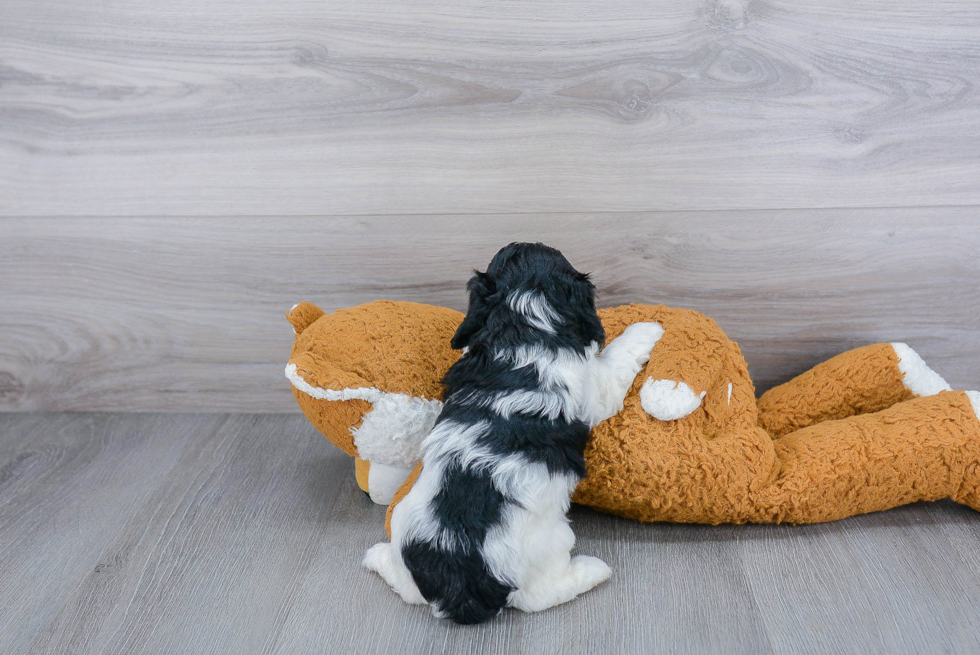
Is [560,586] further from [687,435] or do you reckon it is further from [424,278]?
[424,278]

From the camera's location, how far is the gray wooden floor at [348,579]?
110 centimetres

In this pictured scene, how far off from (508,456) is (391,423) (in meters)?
0.30

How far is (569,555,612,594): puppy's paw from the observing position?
117 cm

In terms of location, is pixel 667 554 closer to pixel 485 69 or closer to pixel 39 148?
pixel 485 69

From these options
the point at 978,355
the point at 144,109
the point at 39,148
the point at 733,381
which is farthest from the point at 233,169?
the point at 978,355

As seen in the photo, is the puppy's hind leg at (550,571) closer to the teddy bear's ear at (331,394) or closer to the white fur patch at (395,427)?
the white fur patch at (395,427)

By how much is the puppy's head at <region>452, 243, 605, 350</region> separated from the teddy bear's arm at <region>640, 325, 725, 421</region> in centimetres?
14

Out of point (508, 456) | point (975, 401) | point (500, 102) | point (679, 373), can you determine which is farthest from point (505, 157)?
point (975, 401)

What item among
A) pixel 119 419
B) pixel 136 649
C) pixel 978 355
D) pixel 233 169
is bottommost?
pixel 119 419

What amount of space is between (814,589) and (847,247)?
793 mm

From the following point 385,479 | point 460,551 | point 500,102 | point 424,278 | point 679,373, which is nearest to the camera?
point 460,551

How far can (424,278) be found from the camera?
169 centimetres

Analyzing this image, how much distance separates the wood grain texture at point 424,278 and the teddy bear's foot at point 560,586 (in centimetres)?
67

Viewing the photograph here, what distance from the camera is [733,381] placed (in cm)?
138
